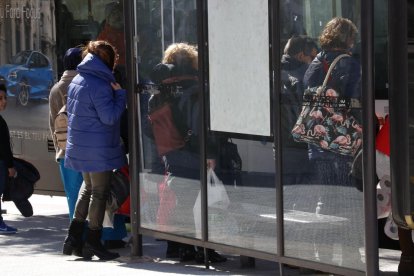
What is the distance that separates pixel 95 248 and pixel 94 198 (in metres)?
0.41

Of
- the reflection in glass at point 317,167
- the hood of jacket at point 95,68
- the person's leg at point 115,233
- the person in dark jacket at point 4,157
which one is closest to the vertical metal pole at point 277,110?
the reflection in glass at point 317,167

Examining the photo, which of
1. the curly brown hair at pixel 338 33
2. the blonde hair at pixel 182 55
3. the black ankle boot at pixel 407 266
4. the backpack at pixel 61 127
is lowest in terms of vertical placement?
the black ankle boot at pixel 407 266

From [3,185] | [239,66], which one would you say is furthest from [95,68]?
[3,185]

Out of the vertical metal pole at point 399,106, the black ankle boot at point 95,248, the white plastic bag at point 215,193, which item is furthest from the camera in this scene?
the black ankle boot at point 95,248

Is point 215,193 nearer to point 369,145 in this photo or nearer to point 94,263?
point 94,263

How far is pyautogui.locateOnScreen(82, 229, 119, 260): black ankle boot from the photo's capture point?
9125mm

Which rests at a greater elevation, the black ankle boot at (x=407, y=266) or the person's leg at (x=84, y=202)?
the person's leg at (x=84, y=202)

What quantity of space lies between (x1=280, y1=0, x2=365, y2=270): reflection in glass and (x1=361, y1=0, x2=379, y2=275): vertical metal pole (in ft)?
0.30

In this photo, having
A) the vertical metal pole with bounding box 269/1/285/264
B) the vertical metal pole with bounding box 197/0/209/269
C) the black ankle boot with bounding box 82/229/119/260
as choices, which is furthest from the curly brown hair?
the black ankle boot with bounding box 82/229/119/260

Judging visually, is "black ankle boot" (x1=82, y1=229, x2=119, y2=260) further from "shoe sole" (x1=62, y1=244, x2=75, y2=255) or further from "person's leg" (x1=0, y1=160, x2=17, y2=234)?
"person's leg" (x1=0, y1=160, x2=17, y2=234)

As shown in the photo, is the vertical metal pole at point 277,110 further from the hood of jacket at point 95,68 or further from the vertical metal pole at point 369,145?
the hood of jacket at point 95,68

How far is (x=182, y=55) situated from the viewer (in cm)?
844

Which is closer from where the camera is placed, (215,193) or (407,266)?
(407,266)

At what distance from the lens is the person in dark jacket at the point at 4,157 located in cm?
1072
